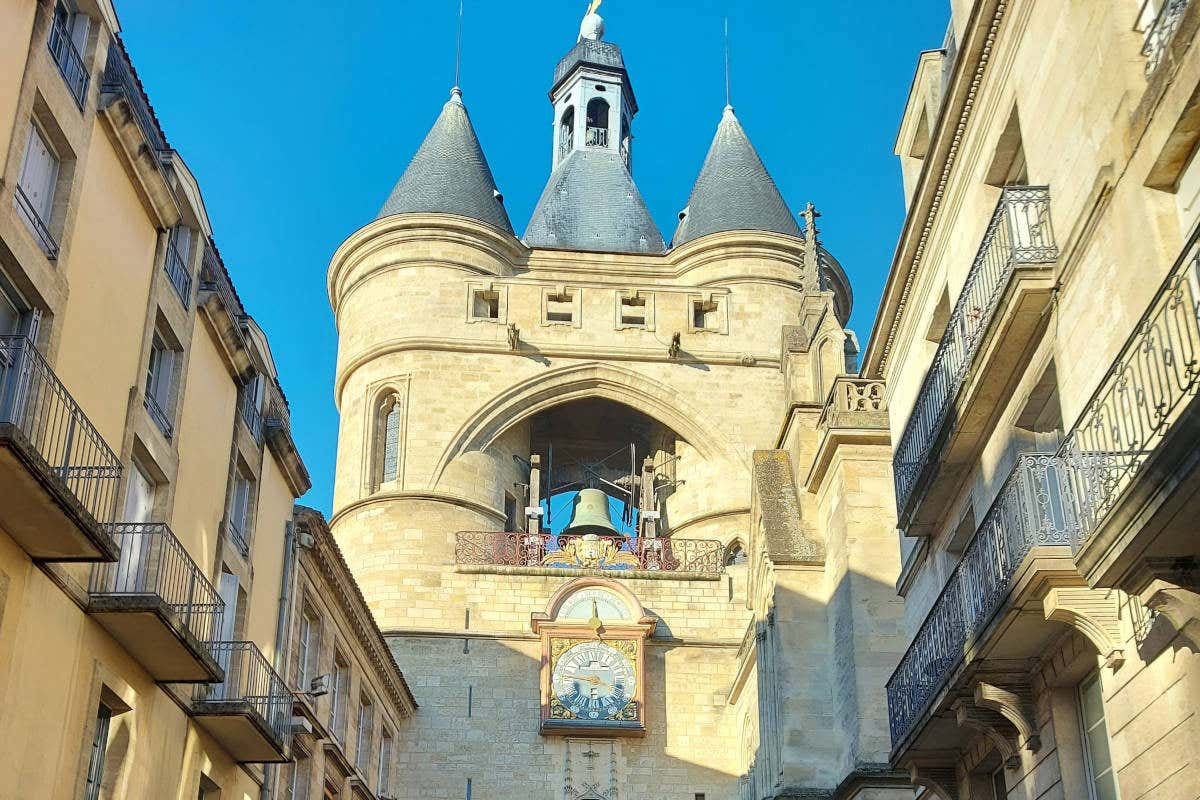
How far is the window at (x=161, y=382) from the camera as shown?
13984 mm

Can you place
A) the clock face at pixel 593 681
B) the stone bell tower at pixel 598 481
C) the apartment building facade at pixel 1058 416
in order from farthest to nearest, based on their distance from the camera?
the clock face at pixel 593 681
the stone bell tower at pixel 598 481
the apartment building facade at pixel 1058 416

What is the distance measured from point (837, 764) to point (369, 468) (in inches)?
486

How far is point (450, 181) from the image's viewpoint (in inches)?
1291

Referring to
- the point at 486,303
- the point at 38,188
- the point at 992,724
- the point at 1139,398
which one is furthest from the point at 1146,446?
the point at 486,303

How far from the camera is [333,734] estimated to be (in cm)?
1975

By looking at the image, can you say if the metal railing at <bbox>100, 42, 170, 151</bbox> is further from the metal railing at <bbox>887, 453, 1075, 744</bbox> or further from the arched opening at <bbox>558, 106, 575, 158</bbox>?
the arched opening at <bbox>558, 106, 575, 158</bbox>

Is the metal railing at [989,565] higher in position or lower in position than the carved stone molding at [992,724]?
higher

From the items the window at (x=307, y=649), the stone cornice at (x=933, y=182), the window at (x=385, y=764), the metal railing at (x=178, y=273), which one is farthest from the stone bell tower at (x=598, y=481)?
the metal railing at (x=178, y=273)

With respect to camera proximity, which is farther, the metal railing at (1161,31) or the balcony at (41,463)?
the balcony at (41,463)

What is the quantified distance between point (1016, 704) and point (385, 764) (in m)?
16.2

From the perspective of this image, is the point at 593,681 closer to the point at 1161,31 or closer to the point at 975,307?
the point at 975,307

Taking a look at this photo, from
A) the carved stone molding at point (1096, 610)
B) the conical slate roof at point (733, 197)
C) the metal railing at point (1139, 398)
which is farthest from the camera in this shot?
the conical slate roof at point (733, 197)

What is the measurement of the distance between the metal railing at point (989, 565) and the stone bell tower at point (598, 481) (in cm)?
791

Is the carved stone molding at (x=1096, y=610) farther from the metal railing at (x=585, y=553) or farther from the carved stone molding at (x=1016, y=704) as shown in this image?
the metal railing at (x=585, y=553)
